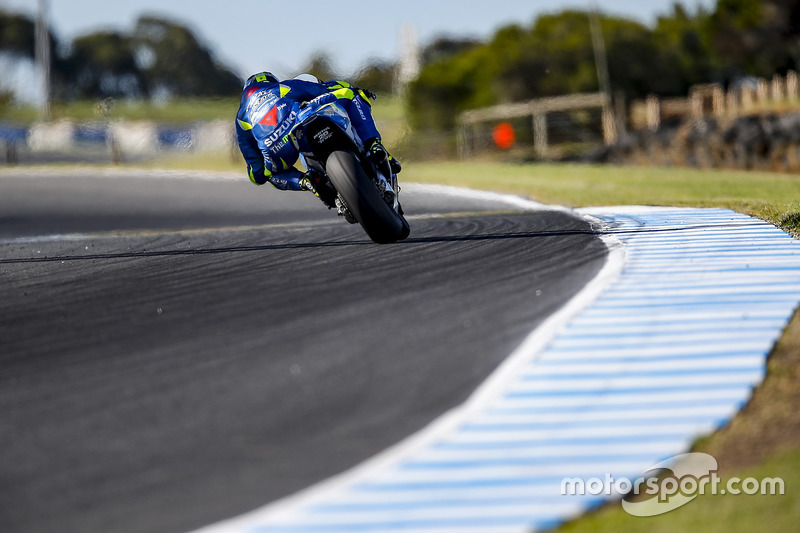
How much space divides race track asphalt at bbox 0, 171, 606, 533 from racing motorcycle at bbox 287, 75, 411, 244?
1.49 feet

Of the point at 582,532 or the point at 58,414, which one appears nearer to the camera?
the point at 582,532

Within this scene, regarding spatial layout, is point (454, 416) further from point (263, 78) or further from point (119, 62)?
point (119, 62)

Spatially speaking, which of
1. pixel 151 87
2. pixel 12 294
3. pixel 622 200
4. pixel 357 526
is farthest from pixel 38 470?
pixel 151 87

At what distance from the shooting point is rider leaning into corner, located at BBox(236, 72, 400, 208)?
8242 mm

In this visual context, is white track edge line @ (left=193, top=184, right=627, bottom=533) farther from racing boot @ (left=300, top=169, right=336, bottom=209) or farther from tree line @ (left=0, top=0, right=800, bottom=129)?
tree line @ (left=0, top=0, right=800, bottom=129)

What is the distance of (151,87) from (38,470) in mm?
84981

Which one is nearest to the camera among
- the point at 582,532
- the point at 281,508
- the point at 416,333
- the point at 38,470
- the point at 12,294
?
the point at 582,532

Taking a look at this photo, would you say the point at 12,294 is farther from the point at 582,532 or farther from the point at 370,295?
the point at 582,532

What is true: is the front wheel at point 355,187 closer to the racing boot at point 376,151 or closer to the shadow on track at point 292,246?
the racing boot at point 376,151

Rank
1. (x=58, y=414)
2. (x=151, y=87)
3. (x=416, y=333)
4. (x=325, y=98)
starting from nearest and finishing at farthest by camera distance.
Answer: (x=58, y=414) < (x=416, y=333) < (x=325, y=98) < (x=151, y=87)

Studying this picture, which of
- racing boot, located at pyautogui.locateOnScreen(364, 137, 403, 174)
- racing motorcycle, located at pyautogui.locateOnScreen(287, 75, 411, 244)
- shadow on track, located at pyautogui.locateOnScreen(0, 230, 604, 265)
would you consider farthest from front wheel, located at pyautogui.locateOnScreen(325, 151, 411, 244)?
shadow on track, located at pyautogui.locateOnScreen(0, 230, 604, 265)

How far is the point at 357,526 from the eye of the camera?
11.2 feet

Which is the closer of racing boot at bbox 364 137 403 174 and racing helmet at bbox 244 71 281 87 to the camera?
racing boot at bbox 364 137 403 174

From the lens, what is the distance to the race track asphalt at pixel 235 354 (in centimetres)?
384
